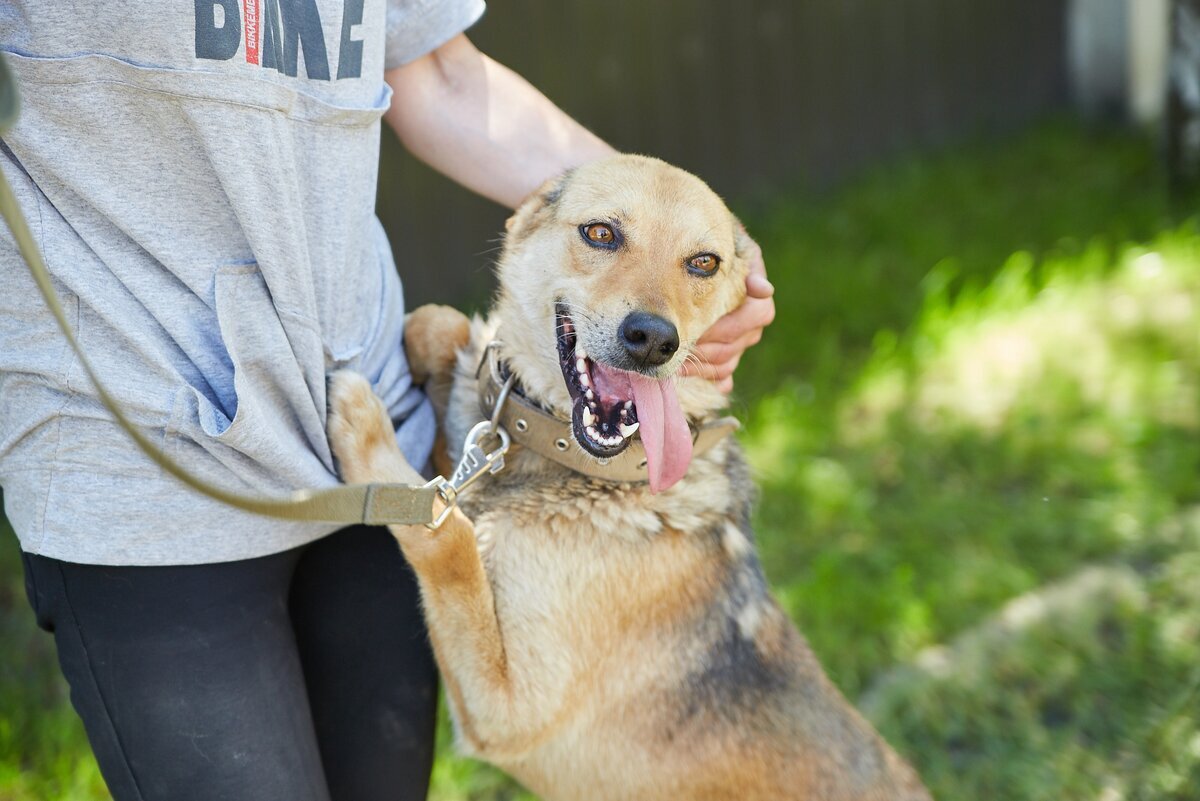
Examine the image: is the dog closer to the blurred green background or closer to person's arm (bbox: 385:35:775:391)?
person's arm (bbox: 385:35:775:391)

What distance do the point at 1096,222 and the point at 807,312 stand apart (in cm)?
249

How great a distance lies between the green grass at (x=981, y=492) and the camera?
333 cm

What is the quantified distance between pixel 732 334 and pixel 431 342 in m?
0.67

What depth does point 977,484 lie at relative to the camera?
15.1ft

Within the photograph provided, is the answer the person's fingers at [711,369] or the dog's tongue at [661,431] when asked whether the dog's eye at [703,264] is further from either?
the dog's tongue at [661,431]

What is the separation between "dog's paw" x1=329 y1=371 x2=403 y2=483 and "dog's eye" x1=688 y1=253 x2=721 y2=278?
0.77 metres

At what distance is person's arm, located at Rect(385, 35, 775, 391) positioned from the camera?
218cm

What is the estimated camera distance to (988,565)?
4.08m

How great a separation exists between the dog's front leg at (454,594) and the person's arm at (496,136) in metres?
0.59

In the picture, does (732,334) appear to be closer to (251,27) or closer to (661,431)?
(661,431)

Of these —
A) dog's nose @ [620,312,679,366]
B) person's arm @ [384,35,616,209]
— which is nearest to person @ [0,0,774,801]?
person's arm @ [384,35,616,209]

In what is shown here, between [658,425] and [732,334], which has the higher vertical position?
[732,334]

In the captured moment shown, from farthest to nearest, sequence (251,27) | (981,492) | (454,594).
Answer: (981,492), (454,594), (251,27)

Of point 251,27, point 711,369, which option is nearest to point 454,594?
point 711,369
